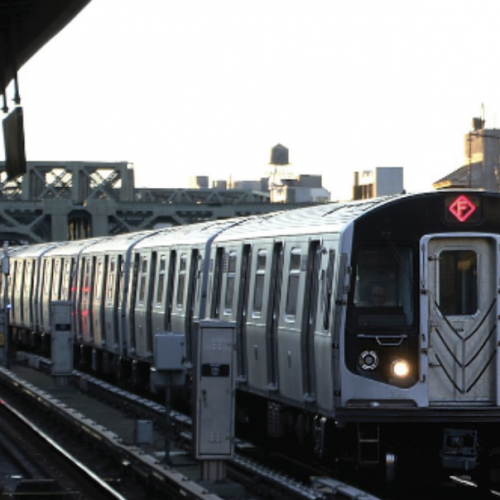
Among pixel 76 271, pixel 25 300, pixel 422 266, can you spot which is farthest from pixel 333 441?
pixel 25 300

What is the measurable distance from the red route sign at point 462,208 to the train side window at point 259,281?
11.4ft

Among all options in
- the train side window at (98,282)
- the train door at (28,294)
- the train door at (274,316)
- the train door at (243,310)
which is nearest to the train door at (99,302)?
the train side window at (98,282)

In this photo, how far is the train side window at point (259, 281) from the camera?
17.6 meters

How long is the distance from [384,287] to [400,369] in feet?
2.54

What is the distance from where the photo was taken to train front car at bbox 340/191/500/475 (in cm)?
1421

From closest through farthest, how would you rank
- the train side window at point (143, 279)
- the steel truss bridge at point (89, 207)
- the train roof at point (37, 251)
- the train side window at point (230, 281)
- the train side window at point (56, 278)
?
the train side window at point (230, 281)
the train side window at point (143, 279)
the train side window at point (56, 278)
the train roof at point (37, 251)
the steel truss bridge at point (89, 207)

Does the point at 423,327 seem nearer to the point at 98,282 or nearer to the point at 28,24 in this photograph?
the point at 28,24

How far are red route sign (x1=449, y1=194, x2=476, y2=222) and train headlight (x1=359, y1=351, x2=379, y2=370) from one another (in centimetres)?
154

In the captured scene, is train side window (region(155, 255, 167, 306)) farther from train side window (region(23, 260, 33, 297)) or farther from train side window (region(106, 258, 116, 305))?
train side window (region(23, 260, 33, 297))

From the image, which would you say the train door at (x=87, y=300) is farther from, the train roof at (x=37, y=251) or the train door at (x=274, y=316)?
the train door at (x=274, y=316)

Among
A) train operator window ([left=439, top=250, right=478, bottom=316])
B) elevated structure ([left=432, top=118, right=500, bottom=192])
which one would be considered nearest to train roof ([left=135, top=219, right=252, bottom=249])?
train operator window ([left=439, top=250, right=478, bottom=316])

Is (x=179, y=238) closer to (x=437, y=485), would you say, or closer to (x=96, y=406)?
(x=96, y=406)

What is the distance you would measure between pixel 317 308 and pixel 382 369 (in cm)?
108

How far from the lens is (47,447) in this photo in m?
20.1
